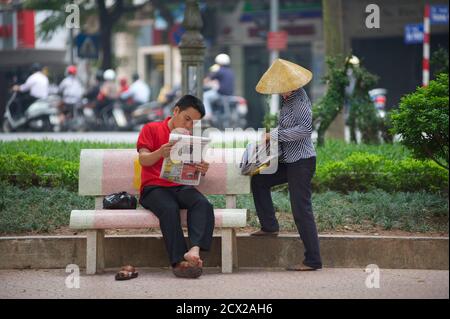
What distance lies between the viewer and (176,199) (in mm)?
8039

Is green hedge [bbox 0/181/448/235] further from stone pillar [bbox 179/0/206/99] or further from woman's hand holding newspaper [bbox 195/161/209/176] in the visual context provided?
stone pillar [bbox 179/0/206/99]

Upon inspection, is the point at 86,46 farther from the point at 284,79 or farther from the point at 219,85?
the point at 284,79

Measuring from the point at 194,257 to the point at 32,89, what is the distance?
1648 cm

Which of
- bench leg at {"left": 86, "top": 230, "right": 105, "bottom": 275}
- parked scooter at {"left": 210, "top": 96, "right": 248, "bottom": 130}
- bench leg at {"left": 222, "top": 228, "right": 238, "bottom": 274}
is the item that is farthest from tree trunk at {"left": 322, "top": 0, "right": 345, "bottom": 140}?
parked scooter at {"left": 210, "top": 96, "right": 248, "bottom": 130}

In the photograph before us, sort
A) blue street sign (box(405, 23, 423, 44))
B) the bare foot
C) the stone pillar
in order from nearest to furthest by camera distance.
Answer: the bare foot
the stone pillar
blue street sign (box(405, 23, 423, 44))

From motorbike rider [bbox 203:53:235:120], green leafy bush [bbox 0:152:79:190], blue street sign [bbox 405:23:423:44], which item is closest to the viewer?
green leafy bush [bbox 0:152:79:190]

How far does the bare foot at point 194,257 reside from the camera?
7.61 meters

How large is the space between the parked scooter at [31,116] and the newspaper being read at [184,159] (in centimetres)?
1595

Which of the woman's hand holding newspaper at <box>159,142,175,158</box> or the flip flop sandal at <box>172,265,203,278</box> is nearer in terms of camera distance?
the flip flop sandal at <box>172,265,203,278</box>

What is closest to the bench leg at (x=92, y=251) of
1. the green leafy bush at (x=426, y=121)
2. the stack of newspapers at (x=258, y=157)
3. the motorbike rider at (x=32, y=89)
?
the stack of newspapers at (x=258, y=157)

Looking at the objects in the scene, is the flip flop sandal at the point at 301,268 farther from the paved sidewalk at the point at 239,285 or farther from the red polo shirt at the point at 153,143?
the red polo shirt at the point at 153,143

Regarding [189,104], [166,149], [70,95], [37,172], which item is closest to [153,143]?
[166,149]

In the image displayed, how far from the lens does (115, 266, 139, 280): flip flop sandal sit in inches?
302

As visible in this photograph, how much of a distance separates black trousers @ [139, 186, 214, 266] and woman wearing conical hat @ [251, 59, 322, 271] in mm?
688
